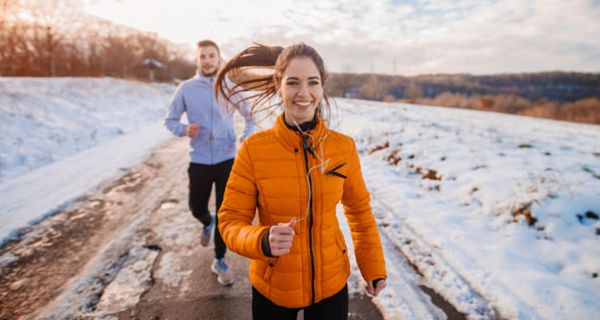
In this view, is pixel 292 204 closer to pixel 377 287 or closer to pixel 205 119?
pixel 377 287

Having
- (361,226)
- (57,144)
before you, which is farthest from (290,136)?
(57,144)

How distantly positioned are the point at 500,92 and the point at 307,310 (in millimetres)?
84889

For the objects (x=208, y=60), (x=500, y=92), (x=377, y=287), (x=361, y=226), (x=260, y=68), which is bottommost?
(x=377, y=287)

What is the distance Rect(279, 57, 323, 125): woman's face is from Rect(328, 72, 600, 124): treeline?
9134 mm

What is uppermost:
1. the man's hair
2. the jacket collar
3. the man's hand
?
the man's hair

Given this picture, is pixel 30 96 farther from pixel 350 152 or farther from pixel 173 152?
pixel 350 152

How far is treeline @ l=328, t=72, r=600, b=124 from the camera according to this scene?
73.6ft

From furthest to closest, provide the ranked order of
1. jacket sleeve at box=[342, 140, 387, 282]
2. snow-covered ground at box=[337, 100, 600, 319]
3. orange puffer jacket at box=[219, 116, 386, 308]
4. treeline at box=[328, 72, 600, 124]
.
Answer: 1. treeline at box=[328, 72, 600, 124]
2. snow-covered ground at box=[337, 100, 600, 319]
3. jacket sleeve at box=[342, 140, 387, 282]
4. orange puffer jacket at box=[219, 116, 386, 308]

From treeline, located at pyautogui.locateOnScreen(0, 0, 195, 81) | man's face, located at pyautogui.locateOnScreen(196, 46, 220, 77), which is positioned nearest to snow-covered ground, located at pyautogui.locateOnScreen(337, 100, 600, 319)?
man's face, located at pyautogui.locateOnScreen(196, 46, 220, 77)

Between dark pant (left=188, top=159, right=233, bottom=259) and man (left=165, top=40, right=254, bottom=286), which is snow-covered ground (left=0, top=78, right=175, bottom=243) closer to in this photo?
dark pant (left=188, top=159, right=233, bottom=259)

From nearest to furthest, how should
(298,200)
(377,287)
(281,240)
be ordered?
(281,240) → (298,200) → (377,287)

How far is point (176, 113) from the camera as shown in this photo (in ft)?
10.1

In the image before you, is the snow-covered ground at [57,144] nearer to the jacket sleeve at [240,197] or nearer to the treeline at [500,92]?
the jacket sleeve at [240,197]

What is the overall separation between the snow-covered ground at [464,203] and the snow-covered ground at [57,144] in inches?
1.6
